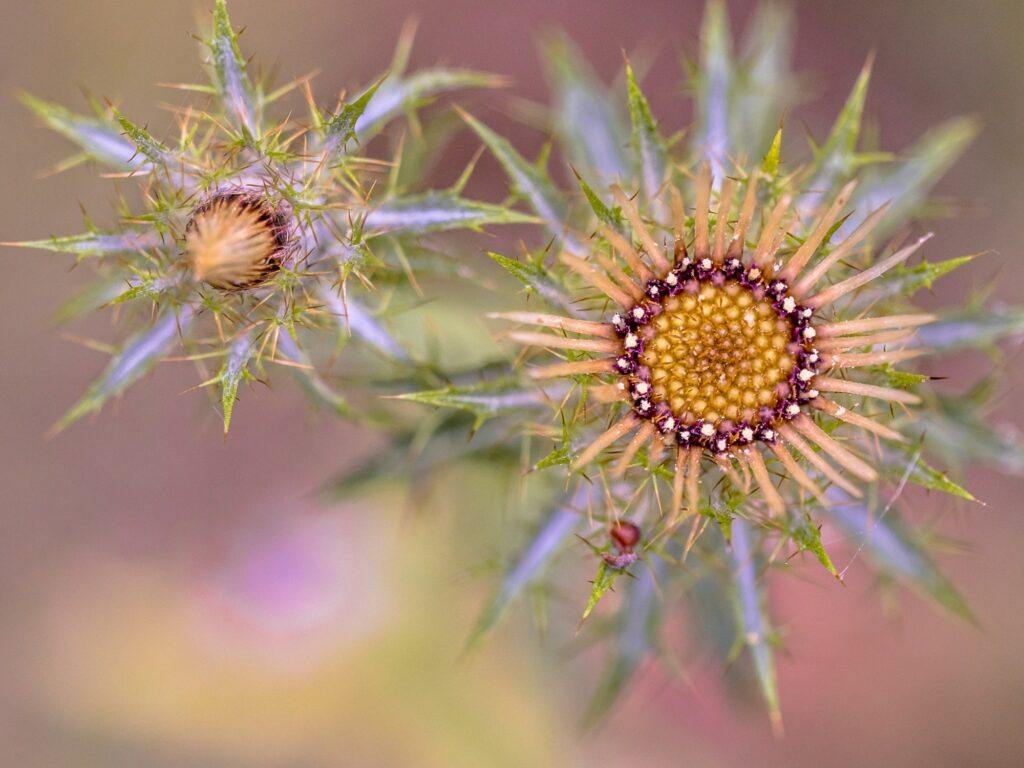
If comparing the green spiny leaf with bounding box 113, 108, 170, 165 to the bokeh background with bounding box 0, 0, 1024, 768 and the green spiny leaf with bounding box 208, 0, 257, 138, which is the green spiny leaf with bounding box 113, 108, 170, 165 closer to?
the green spiny leaf with bounding box 208, 0, 257, 138

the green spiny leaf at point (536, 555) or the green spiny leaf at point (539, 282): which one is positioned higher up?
the green spiny leaf at point (539, 282)

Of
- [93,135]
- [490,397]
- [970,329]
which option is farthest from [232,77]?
[970,329]

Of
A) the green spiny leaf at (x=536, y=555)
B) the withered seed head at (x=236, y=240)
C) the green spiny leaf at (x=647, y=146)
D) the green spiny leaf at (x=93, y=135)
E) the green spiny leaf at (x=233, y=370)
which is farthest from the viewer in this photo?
the green spiny leaf at (x=536, y=555)

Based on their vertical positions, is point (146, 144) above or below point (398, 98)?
below

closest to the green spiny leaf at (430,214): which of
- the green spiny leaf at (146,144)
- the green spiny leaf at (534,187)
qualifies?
the green spiny leaf at (534,187)

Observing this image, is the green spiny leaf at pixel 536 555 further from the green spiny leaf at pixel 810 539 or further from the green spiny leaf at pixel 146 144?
the green spiny leaf at pixel 146 144

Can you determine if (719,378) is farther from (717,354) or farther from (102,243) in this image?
(102,243)
